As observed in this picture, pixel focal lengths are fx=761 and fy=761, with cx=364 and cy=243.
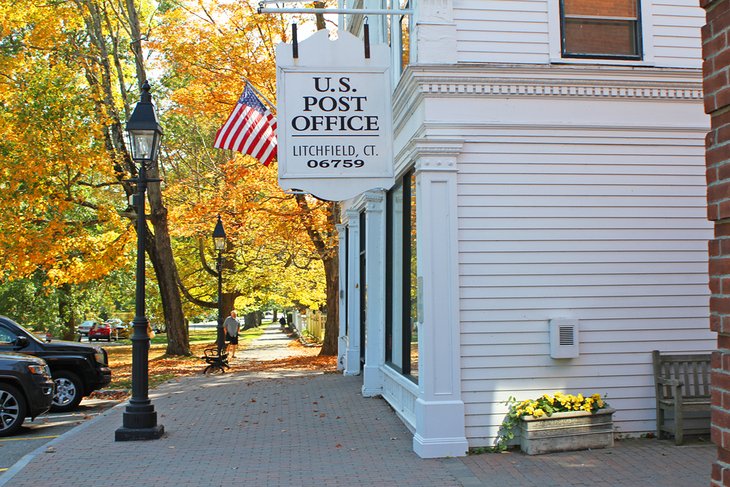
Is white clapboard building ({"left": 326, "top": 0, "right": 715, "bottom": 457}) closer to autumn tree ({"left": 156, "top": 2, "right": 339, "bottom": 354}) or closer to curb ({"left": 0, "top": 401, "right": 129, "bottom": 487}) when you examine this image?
curb ({"left": 0, "top": 401, "right": 129, "bottom": 487})

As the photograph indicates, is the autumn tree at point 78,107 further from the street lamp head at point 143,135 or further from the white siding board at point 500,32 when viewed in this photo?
the white siding board at point 500,32

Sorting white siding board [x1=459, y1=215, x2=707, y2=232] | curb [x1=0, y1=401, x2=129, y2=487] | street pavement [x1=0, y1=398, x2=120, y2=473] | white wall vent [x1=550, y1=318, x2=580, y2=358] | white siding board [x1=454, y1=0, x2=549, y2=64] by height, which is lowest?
street pavement [x1=0, y1=398, x2=120, y2=473]

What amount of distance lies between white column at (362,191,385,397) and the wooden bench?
4.45 meters

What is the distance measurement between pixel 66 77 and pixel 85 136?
1689 mm

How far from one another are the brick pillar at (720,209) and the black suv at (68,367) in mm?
12632

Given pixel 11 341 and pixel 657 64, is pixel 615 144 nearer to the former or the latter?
pixel 657 64

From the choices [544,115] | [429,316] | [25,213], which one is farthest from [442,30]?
[25,213]

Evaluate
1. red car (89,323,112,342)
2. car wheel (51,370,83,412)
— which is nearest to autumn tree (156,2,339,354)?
car wheel (51,370,83,412)

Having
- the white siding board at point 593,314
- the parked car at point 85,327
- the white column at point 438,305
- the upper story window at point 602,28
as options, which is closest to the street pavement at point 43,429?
the white column at point 438,305

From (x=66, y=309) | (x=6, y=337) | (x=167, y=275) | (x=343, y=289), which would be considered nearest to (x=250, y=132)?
(x=343, y=289)

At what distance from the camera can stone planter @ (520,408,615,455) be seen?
823 cm

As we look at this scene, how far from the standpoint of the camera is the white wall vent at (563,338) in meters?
8.60

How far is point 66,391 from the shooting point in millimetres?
13734

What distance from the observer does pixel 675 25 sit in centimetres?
933
